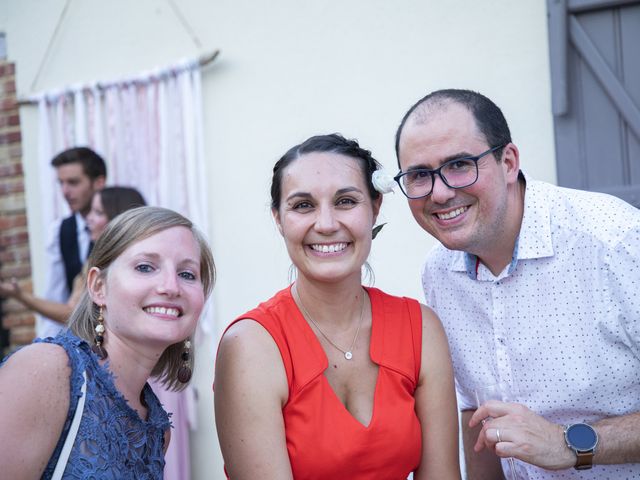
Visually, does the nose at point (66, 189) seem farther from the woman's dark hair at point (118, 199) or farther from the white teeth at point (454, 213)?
the white teeth at point (454, 213)

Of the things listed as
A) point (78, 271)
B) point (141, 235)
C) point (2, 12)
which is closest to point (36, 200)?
point (78, 271)

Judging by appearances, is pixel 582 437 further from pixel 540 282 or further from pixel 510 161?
pixel 510 161

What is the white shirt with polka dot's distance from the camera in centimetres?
232

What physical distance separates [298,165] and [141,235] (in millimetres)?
555

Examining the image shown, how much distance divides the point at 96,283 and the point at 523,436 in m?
1.40

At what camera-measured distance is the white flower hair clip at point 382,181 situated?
2.42 m

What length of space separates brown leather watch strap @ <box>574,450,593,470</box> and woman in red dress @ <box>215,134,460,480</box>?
0.37 metres

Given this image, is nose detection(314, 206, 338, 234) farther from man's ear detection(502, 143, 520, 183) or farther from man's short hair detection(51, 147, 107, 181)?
man's short hair detection(51, 147, 107, 181)

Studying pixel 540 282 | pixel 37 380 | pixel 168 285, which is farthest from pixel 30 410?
pixel 540 282

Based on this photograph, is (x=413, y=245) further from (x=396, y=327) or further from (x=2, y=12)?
(x=2, y=12)

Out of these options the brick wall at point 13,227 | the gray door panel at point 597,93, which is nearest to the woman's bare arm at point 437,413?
the gray door panel at point 597,93

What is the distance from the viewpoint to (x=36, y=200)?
17.0 ft

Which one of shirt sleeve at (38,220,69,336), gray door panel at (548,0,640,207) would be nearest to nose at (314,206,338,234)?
gray door panel at (548,0,640,207)

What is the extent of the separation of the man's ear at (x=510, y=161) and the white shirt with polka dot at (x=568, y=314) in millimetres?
81
